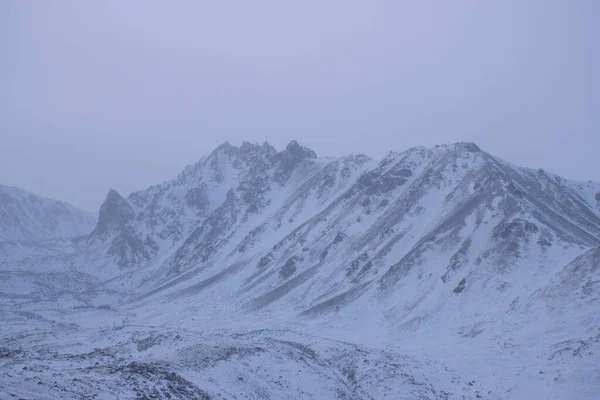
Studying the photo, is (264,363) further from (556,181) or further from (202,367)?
(556,181)

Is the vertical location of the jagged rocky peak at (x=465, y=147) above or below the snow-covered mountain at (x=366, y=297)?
above

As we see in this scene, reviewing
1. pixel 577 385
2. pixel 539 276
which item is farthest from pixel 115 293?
pixel 577 385

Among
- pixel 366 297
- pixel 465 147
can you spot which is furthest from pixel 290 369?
pixel 465 147

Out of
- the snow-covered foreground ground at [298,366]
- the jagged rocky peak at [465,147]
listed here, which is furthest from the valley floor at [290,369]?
the jagged rocky peak at [465,147]

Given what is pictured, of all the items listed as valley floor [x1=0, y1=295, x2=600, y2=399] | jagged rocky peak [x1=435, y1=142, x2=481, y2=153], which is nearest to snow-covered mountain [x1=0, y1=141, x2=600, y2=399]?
valley floor [x1=0, y1=295, x2=600, y2=399]

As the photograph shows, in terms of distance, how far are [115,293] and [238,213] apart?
53.5m

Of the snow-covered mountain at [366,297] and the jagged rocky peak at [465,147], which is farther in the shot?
the jagged rocky peak at [465,147]

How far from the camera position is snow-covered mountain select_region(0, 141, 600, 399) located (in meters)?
39.1

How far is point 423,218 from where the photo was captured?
104 metres

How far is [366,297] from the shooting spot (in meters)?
82.5

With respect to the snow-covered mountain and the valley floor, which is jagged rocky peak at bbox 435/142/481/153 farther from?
the valley floor

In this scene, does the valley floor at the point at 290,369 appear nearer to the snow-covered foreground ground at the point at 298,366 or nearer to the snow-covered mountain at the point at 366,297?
the snow-covered foreground ground at the point at 298,366

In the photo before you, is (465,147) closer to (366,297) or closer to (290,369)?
(366,297)

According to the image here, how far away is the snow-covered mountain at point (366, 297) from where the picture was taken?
3906cm
